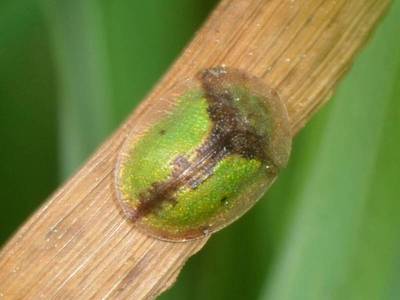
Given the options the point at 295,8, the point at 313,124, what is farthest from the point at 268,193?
the point at 295,8

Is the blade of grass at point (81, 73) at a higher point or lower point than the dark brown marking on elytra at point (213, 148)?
lower

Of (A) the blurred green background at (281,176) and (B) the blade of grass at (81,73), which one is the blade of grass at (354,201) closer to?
(A) the blurred green background at (281,176)

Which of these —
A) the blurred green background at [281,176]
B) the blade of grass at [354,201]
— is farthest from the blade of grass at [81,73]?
the blade of grass at [354,201]

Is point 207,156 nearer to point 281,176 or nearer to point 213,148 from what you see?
point 213,148

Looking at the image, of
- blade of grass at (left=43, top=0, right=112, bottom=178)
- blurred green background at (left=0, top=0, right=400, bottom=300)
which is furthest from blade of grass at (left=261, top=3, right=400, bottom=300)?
blade of grass at (left=43, top=0, right=112, bottom=178)

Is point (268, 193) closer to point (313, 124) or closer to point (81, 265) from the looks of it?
point (313, 124)

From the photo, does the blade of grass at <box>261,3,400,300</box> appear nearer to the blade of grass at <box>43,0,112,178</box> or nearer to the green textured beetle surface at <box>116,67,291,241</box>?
the green textured beetle surface at <box>116,67,291,241</box>
